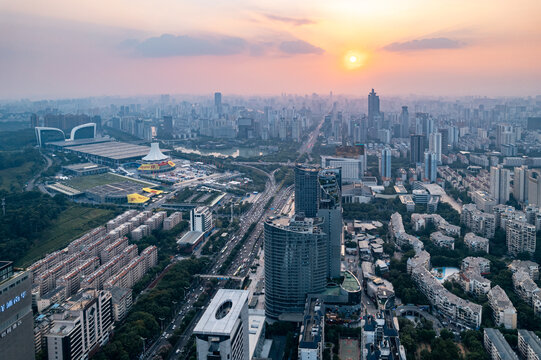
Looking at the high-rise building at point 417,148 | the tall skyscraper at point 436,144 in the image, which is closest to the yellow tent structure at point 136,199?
the high-rise building at point 417,148

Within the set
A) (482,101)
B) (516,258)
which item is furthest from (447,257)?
(482,101)

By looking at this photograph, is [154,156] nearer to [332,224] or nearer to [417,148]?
[417,148]

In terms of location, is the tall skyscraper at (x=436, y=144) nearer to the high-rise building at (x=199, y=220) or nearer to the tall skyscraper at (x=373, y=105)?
the tall skyscraper at (x=373, y=105)

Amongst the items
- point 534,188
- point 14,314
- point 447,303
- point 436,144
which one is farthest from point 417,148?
point 14,314

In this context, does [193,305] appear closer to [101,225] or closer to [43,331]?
[43,331]

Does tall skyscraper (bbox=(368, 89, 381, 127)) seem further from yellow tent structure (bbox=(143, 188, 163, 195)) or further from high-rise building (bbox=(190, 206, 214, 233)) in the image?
high-rise building (bbox=(190, 206, 214, 233))

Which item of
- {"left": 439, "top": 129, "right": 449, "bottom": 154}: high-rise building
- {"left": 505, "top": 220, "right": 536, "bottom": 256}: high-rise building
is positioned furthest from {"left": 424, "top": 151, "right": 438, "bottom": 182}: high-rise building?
{"left": 505, "top": 220, "right": 536, "bottom": 256}: high-rise building

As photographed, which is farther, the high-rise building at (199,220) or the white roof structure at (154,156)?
the white roof structure at (154,156)
